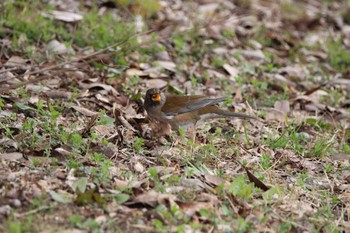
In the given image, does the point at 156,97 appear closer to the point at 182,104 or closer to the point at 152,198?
the point at 182,104

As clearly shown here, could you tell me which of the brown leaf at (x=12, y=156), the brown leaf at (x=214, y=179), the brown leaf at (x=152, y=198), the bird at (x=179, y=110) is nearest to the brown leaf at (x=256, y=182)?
the brown leaf at (x=214, y=179)

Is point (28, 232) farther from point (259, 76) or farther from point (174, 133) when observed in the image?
point (259, 76)

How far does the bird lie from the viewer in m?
6.36

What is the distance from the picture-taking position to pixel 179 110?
6418 millimetres

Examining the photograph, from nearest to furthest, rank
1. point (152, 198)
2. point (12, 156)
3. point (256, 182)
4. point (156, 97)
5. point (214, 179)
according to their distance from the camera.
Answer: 1. point (152, 198)
2. point (12, 156)
3. point (214, 179)
4. point (256, 182)
5. point (156, 97)

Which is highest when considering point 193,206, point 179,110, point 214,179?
point 193,206

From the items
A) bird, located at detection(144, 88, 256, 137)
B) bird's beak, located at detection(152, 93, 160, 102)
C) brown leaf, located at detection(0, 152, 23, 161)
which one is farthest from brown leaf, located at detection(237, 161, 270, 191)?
brown leaf, located at detection(0, 152, 23, 161)

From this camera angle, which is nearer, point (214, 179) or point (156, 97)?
point (214, 179)

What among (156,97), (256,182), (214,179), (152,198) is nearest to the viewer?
(152,198)

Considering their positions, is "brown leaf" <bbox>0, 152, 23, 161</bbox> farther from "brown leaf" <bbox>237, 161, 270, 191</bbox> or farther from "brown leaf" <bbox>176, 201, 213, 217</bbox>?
"brown leaf" <bbox>237, 161, 270, 191</bbox>

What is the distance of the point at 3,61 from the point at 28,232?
354 cm

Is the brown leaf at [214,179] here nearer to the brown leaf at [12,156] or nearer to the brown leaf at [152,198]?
the brown leaf at [152,198]

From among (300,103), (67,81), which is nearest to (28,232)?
(67,81)

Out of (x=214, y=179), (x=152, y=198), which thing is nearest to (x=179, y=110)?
(x=214, y=179)
